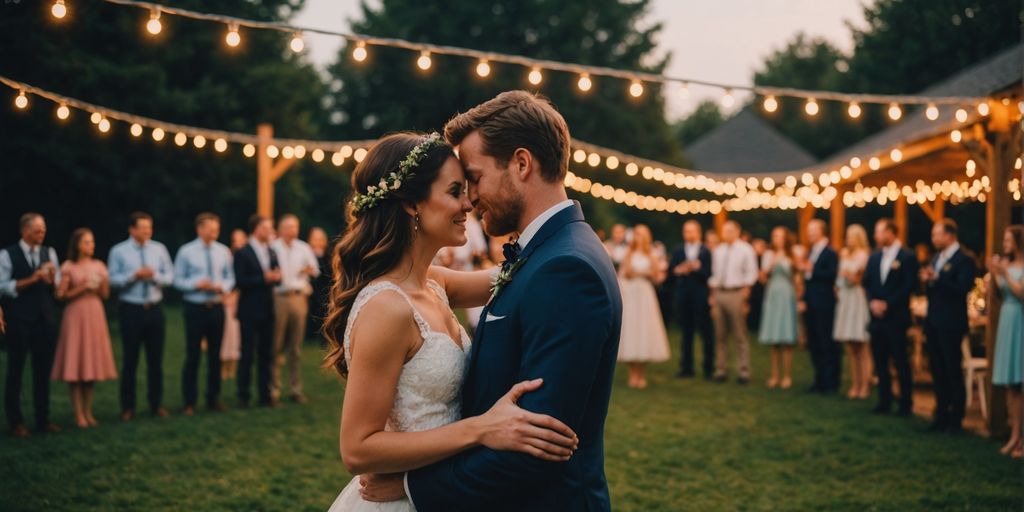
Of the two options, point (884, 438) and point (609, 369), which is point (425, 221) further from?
point (884, 438)

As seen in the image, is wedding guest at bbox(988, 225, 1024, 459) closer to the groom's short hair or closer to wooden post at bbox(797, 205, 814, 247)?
the groom's short hair

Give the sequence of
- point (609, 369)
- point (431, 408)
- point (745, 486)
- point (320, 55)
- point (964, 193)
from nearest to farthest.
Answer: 1. point (609, 369)
2. point (431, 408)
3. point (745, 486)
4. point (964, 193)
5. point (320, 55)

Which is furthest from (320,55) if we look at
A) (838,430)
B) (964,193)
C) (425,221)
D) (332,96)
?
(425,221)

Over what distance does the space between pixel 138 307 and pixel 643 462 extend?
16.9 ft

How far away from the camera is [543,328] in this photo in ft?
6.16

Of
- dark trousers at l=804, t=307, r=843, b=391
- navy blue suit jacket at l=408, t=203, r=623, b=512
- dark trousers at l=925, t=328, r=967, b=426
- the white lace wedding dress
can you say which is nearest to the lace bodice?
the white lace wedding dress

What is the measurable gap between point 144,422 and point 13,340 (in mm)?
1367

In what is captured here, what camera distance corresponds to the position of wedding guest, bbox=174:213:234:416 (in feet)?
27.9

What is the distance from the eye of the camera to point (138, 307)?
819cm

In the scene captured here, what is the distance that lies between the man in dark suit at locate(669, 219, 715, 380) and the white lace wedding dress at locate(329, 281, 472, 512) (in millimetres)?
9163

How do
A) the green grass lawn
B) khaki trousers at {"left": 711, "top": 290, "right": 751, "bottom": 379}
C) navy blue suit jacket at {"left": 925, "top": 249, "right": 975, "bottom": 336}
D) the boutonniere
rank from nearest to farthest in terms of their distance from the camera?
the boutonniere < the green grass lawn < navy blue suit jacket at {"left": 925, "top": 249, "right": 975, "bottom": 336} < khaki trousers at {"left": 711, "top": 290, "right": 751, "bottom": 379}

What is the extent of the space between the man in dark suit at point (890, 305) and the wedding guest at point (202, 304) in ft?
22.6

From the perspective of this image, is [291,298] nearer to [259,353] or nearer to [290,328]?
[290,328]

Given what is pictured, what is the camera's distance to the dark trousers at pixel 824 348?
391 inches
